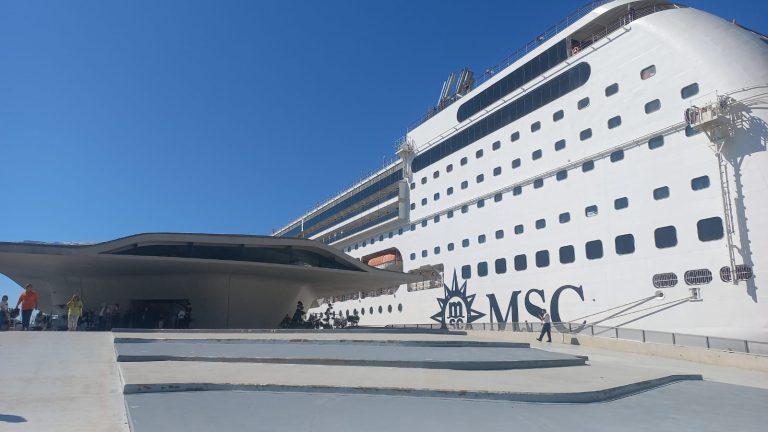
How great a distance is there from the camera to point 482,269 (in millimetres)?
25594

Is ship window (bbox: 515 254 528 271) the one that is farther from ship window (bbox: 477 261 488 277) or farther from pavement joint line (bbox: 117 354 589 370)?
pavement joint line (bbox: 117 354 589 370)

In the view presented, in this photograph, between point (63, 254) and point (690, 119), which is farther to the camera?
point (63, 254)

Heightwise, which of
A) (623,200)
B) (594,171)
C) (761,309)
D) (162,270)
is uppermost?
Answer: (594,171)

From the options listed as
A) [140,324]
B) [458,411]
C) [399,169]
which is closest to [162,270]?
[140,324]

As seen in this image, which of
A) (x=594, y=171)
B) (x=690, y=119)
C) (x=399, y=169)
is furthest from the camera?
(x=399, y=169)

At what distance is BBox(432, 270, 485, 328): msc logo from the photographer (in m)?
26.0

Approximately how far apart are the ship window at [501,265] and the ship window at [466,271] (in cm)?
196

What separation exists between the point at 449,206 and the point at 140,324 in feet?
55.0

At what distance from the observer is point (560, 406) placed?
605 cm

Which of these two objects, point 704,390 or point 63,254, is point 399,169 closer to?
point 63,254

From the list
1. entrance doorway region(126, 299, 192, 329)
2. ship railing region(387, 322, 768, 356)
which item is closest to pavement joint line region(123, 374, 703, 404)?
ship railing region(387, 322, 768, 356)

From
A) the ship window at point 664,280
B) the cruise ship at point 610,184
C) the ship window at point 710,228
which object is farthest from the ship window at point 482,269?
the ship window at point 710,228

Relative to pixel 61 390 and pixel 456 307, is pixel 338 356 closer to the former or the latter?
pixel 61 390

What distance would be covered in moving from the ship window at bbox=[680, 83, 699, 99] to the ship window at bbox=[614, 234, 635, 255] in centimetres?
522
